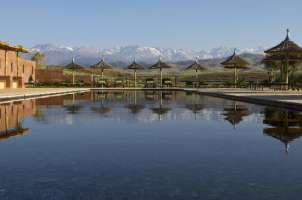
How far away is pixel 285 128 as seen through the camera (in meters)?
9.50

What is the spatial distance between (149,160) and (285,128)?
4523 mm

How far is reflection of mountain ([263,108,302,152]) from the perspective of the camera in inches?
322

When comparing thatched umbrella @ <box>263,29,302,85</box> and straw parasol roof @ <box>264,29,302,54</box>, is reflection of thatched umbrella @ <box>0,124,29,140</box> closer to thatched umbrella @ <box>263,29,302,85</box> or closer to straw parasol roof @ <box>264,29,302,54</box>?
thatched umbrella @ <box>263,29,302,85</box>

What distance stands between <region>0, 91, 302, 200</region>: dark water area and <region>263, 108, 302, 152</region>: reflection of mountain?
0.7 inches

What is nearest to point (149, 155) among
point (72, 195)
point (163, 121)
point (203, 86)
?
point (72, 195)

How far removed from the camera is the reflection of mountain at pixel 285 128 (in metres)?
8.19

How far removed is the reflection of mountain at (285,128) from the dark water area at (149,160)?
0.02 metres

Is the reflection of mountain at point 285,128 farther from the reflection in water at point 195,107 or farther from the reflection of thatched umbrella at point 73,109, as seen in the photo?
the reflection of thatched umbrella at point 73,109

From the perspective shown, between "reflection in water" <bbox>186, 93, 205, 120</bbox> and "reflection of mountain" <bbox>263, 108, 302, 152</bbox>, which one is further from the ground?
"reflection in water" <bbox>186, 93, 205, 120</bbox>

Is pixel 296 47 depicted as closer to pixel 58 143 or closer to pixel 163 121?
pixel 163 121

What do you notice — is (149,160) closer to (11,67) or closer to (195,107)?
(195,107)

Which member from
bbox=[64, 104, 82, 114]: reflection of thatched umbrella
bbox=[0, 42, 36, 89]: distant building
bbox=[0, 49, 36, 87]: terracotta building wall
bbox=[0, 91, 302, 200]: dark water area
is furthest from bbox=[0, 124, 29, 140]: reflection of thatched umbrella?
bbox=[0, 49, 36, 87]: terracotta building wall

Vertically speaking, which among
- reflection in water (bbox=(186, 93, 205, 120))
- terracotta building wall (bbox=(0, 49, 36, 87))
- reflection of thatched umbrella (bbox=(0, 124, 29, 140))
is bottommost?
reflection of thatched umbrella (bbox=(0, 124, 29, 140))

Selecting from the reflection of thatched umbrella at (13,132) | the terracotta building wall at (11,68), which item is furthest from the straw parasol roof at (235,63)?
the reflection of thatched umbrella at (13,132)
